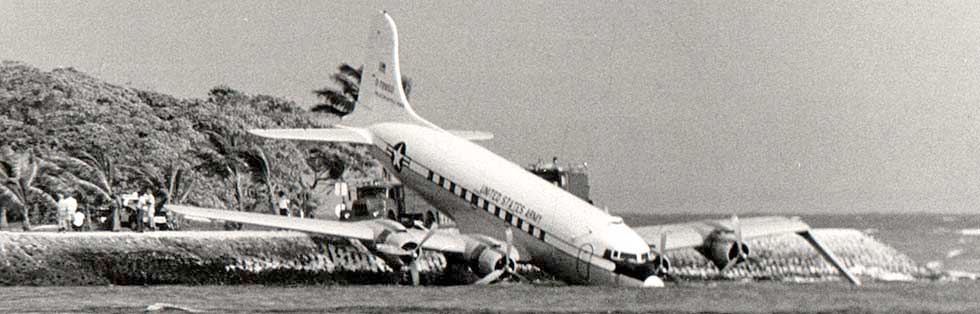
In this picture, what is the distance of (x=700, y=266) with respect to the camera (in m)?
58.2

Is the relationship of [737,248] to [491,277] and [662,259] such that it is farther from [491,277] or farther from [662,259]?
[491,277]

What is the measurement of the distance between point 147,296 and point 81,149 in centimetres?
4530

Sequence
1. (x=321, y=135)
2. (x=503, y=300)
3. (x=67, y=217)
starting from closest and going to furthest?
(x=503, y=300)
(x=67, y=217)
(x=321, y=135)

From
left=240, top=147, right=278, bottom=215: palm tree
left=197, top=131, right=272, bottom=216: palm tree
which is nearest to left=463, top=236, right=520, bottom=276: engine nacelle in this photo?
left=197, top=131, right=272, bottom=216: palm tree

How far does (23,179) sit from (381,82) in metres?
15.5

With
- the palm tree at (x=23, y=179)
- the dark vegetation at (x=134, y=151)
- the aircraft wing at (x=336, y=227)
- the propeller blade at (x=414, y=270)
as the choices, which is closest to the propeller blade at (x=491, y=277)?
the aircraft wing at (x=336, y=227)

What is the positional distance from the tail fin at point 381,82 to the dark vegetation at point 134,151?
37.1 feet

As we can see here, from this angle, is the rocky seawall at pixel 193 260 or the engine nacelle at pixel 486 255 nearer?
the engine nacelle at pixel 486 255

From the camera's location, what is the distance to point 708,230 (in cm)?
4622

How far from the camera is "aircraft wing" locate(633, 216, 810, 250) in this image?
4553cm

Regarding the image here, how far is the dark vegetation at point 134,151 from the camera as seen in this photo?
73.6 metres

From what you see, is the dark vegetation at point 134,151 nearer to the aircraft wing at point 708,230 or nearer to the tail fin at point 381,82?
the tail fin at point 381,82

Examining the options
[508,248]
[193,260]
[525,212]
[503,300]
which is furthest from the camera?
[193,260]

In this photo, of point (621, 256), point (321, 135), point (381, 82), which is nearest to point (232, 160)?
point (381, 82)
